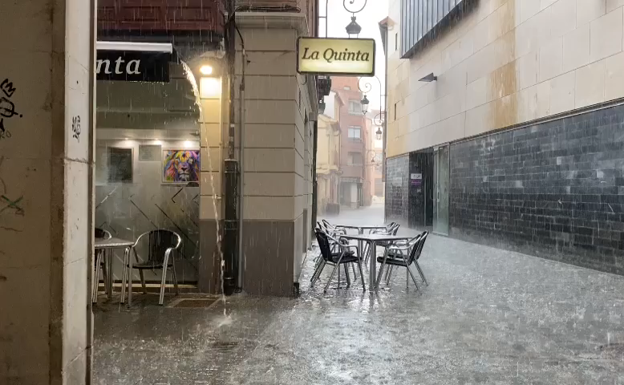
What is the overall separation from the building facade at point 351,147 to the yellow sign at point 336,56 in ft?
141

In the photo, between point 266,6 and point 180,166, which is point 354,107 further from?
point 266,6

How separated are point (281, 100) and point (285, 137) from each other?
485mm

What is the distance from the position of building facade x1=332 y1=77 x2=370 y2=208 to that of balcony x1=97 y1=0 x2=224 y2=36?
1735 inches

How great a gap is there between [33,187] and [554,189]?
10.2 meters

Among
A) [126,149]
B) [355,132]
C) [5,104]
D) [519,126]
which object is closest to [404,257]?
[126,149]

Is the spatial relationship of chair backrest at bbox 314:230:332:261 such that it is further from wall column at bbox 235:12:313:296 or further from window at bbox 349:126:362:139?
window at bbox 349:126:362:139

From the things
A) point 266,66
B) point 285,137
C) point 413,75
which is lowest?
point 285,137

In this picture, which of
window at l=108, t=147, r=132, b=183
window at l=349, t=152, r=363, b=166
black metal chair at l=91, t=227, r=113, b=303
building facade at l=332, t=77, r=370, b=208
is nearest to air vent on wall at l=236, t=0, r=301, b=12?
window at l=108, t=147, r=132, b=183

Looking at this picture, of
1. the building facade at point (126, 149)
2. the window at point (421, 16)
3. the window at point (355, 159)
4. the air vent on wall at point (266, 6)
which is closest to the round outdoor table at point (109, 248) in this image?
the building facade at point (126, 149)

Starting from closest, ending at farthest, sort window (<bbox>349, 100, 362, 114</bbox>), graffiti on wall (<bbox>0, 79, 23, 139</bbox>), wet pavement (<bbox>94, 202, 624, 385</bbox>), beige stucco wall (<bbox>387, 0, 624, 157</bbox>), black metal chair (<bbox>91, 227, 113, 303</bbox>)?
1. graffiti on wall (<bbox>0, 79, 23, 139</bbox>)
2. wet pavement (<bbox>94, 202, 624, 385</bbox>)
3. black metal chair (<bbox>91, 227, 113, 303</bbox>)
4. beige stucco wall (<bbox>387, 0, 624, 157</bbox>)
5. window (<bbox>349, 100, 362, 114</bbox>)

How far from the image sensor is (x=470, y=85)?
14.6 meters

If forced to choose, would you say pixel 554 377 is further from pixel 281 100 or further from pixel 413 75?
pixel 413 75

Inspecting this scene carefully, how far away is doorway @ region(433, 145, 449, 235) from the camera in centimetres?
1645

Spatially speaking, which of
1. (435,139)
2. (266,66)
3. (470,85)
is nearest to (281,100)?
(266,66)
